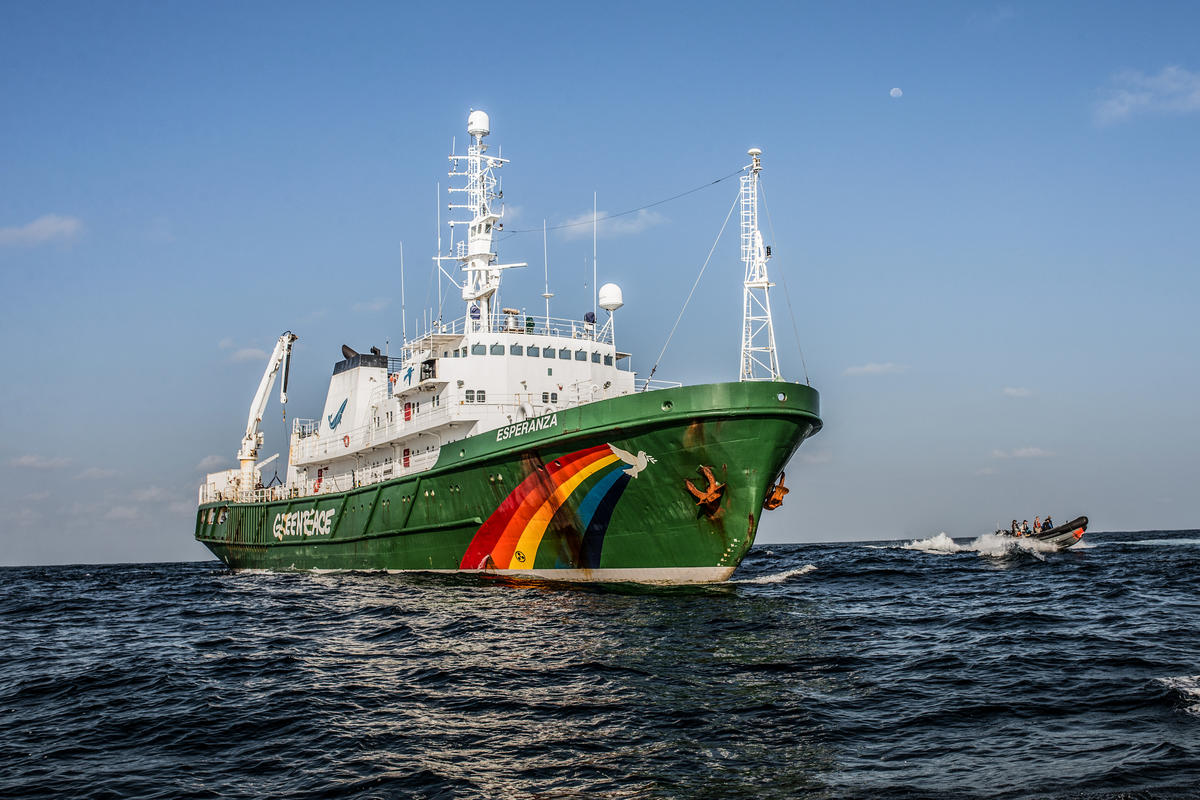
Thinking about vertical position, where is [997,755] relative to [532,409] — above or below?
below

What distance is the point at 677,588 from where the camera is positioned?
17609 mm

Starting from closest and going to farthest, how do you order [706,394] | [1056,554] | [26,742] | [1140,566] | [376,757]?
[376,757] < [26,742] < [706,394] < [1140,566] < [1056,554]

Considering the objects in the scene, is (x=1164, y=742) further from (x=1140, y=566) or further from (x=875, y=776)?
(x=1140, y=566)

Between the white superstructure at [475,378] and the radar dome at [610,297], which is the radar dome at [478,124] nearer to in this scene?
the white superstructure at [475,378]

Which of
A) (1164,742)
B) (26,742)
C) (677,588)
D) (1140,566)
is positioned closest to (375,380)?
(677,588)

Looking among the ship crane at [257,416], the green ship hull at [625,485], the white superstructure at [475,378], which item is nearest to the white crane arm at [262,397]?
the ship crane at [257,416]

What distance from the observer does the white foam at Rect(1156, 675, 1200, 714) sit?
7.80 metres

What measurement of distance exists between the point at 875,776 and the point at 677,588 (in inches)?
444

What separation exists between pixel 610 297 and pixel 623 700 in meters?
15.6

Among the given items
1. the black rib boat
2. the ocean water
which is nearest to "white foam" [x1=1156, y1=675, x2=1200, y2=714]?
the ocean water

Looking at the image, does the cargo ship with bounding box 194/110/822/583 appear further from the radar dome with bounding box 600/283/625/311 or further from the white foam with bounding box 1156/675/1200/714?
the white foam with bounding box 1156/675/1200/714

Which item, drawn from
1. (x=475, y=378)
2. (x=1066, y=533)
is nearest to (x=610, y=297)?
(x=475, y=378)

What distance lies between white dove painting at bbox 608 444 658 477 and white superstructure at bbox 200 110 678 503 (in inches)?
89.4

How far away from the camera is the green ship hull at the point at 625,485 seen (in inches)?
669
